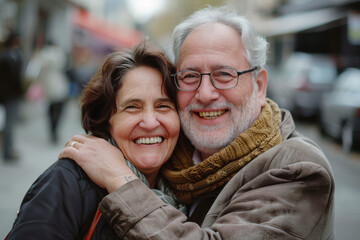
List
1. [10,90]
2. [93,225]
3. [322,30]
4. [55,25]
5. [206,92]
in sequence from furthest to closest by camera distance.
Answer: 1. [322,30]
2. [55,25]
3. [10,90]
4. [206,92]
5. [93,225]

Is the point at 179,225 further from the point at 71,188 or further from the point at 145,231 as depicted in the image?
the point at 71,188

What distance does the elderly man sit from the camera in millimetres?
1772

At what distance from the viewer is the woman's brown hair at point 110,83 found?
224 centimetres

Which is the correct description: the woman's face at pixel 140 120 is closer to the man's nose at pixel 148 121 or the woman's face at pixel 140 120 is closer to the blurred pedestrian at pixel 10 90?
the man's nose at pixel 148 121

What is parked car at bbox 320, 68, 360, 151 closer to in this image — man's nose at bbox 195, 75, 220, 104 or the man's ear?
the man's ear

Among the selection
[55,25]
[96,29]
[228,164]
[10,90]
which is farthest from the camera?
[96,29]

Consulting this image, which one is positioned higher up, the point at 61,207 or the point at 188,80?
the point at 188,80

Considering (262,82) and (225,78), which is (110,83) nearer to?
(225,78)

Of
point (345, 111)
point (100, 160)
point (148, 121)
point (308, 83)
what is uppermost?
point (148, 121)

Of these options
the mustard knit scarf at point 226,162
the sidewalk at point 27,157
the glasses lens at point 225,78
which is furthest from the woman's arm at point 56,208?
the sidewalk at point 27,157

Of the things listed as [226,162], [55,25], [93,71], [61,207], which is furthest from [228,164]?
[55,25]

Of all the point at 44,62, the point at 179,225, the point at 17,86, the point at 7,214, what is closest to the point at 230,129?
the point at 179,225

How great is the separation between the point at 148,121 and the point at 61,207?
2.16 feet

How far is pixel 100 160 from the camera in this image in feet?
6.64
